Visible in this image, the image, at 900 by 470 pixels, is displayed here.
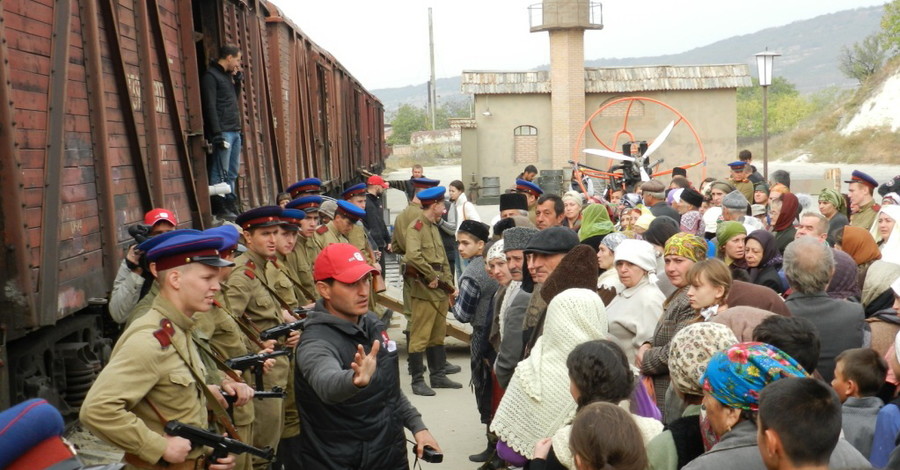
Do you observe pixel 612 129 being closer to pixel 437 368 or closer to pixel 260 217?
pixel 437 368

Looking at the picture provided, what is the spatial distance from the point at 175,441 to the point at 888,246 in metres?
5.35

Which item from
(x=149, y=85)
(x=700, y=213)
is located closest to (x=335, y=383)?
(x=149, y=85)

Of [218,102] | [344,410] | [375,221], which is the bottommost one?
[375,221]

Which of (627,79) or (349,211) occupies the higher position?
(627,79)

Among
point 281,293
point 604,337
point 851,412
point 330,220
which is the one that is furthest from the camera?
point 330,220

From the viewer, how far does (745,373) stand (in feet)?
10.0

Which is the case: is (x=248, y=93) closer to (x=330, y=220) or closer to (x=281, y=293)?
(x=330, y=220)

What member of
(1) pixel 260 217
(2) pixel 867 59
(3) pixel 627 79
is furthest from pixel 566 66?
(2) pixel 867 59

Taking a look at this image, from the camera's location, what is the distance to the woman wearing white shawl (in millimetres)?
4188

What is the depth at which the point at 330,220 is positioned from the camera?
31.1 feet

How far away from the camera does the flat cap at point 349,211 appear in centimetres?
885

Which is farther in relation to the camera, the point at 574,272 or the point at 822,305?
the point at 822,305

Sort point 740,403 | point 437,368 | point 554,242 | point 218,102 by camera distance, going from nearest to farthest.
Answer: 1. point 740,403
2. point 554,242
3. point 218,102
4. point 437,368

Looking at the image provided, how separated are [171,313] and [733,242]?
4.27 m
